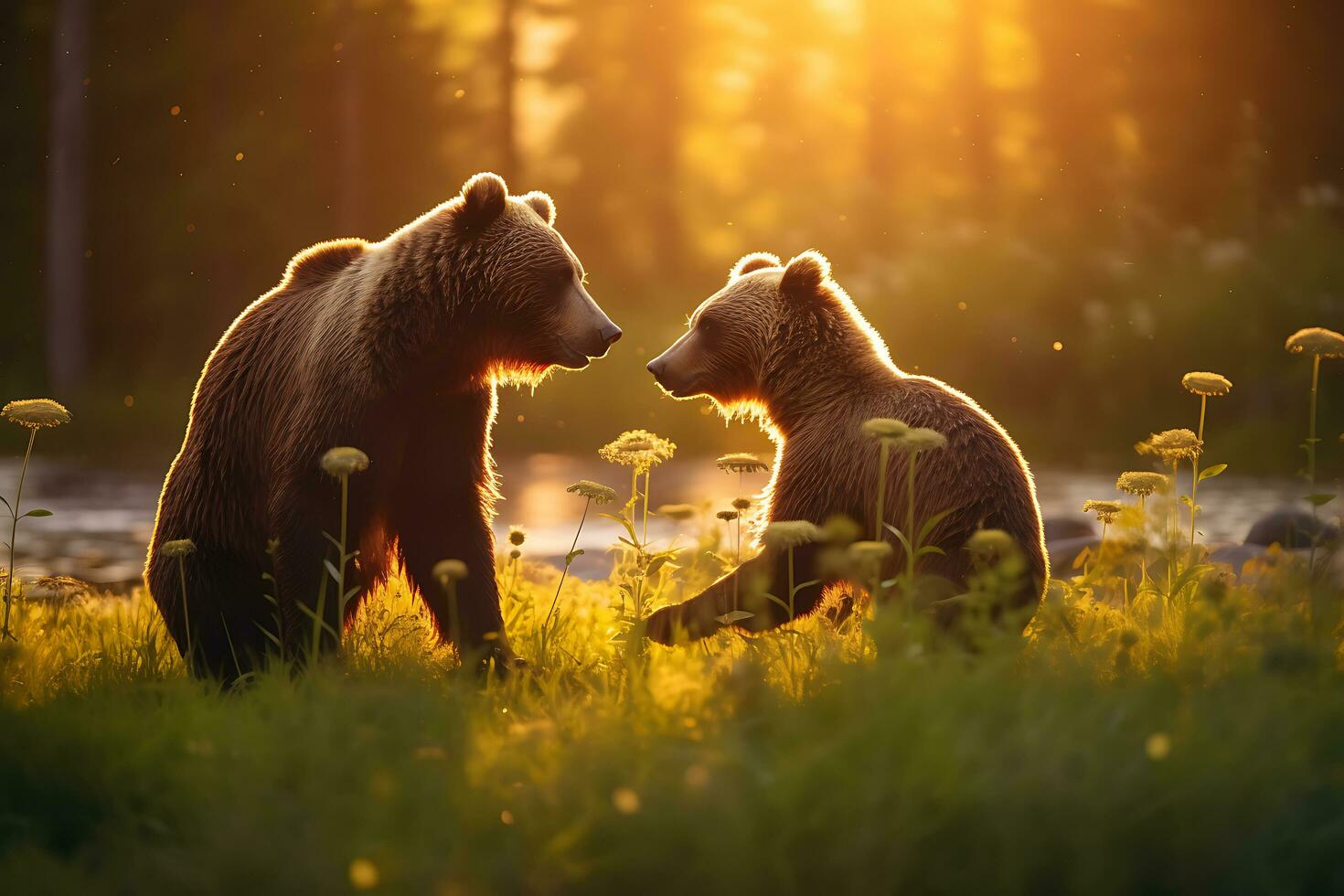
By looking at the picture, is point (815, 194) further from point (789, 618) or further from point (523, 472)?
point (789, 618)

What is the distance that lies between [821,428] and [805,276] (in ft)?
2.43

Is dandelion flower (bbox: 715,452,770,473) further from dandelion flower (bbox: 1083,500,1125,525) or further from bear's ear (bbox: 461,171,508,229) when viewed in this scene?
dandelion flower (bbox: 1083,500,1125,525)

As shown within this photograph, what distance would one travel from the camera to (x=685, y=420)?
13.4m

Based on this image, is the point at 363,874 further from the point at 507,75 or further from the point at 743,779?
the point at 507,75

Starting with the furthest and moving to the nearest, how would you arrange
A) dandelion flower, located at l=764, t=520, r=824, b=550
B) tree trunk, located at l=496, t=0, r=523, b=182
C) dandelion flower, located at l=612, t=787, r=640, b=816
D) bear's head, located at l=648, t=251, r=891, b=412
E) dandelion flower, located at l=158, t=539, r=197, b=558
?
tree trunk, located at l=496, t=0, r=523, b=182 → bear's head, located at l=648, t=251, r=891, b=412 → dandelion flower, located at l=158, t=539, r=197, b=558 → dandelion flower, located at l=764, t=520, r=824, b=550 → dandelion flower, located at l=612, t=787, r=640, b=816

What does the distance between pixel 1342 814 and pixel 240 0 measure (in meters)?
20.5

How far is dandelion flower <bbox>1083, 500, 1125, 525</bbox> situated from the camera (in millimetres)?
4887

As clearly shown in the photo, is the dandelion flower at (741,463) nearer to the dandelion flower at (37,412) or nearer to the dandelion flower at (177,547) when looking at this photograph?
the dandelion flower at (177,547)

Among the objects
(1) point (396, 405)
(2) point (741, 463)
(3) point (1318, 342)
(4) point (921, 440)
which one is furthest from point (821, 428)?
(3) point (1318, 342)

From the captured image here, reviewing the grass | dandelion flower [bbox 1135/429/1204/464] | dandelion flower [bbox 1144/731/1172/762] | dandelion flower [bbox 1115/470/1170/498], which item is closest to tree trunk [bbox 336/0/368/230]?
dandelion flower [bbox 1115/470/1170/498]

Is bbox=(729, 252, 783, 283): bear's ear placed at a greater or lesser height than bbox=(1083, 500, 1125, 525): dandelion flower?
greater

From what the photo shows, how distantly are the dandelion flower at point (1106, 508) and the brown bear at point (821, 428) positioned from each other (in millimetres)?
912

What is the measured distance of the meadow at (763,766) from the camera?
2385 millimetres

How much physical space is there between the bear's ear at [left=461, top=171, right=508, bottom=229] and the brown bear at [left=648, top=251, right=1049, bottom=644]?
1.05 metres
